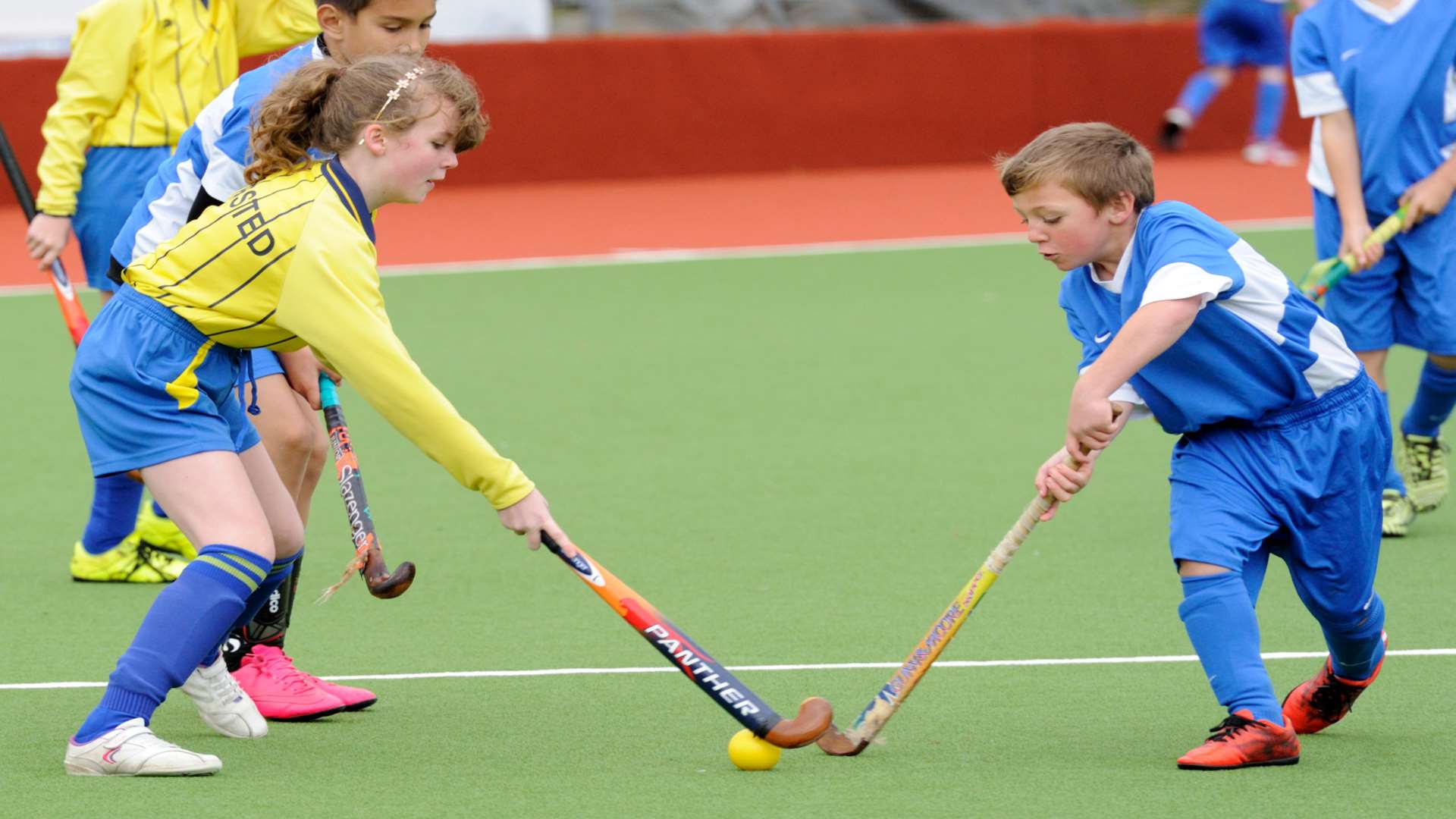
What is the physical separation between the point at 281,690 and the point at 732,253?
7550 millimetres

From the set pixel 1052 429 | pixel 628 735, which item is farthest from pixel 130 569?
pixel 1052 429

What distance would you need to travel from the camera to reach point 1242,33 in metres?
14.1

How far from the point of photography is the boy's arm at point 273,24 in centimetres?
521

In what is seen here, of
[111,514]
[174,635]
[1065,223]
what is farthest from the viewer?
[111,514]

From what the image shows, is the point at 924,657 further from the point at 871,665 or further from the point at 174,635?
the point at 174,635

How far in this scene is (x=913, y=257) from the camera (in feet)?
36.5

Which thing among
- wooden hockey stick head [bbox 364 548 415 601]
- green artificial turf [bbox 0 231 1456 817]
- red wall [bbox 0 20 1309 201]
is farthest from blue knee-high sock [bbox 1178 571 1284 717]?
red wall [bbox 0 20 1309 201]

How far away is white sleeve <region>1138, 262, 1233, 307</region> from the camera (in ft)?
11.3

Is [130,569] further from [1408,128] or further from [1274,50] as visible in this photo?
[1274,50]

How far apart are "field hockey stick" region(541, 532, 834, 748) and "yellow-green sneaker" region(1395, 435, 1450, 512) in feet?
8.95

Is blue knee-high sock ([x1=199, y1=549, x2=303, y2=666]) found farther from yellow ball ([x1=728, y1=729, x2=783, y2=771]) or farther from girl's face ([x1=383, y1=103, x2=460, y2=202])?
yellow ball ([x1=728, y1=729, x2=783, y2=771])

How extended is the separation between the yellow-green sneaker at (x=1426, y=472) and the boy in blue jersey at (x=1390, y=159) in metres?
0.14

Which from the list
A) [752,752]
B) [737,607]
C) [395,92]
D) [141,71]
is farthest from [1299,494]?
[141,71]

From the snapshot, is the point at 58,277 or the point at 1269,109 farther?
the point at 1269,109
